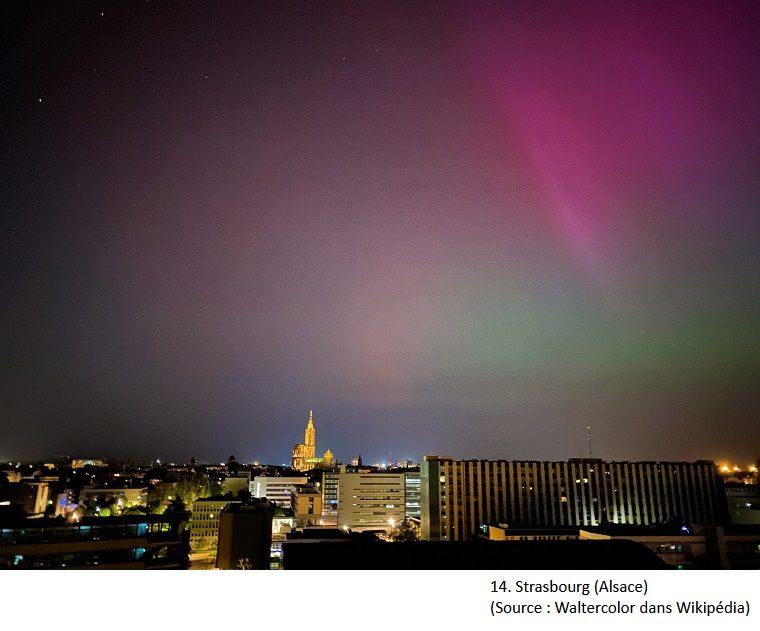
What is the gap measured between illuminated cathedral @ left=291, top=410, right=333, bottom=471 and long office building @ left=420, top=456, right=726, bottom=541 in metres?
30.9

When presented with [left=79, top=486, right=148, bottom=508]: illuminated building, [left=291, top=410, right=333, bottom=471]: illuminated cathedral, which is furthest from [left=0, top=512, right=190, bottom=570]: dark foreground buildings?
[left=291, top=410, right=333, bottom=471]: illuminated cathedral

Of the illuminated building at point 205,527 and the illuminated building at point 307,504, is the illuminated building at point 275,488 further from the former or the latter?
the illuminated building at point 205,527

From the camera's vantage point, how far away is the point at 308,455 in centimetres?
5841

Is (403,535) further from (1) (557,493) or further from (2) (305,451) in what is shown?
(2) (305,451)

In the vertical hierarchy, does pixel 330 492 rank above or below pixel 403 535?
above

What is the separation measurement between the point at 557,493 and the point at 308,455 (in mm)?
36735

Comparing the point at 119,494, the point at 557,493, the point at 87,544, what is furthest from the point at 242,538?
the point at 557,493

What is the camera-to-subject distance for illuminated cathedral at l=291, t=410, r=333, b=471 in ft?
186

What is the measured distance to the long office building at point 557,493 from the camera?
1035 inches

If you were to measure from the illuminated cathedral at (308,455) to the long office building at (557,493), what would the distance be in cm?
3095
